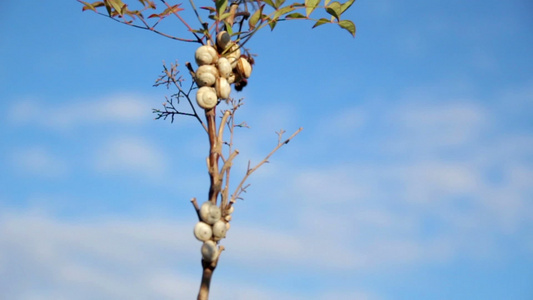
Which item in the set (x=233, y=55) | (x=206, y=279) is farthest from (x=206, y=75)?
(x=206, y=279)

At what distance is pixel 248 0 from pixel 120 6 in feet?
1.20

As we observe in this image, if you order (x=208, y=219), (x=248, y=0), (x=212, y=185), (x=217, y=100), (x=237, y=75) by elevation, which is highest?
(x=248, y=0)

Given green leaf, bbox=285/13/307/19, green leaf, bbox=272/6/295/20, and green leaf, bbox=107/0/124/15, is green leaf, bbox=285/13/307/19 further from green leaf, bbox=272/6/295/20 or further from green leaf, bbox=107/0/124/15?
green leaf, bbox=107/0/124/15

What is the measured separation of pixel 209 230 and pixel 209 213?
1.7 inches

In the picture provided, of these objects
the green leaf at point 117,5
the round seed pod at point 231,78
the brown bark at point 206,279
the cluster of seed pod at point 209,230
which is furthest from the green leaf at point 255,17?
the brown bark at point 206,279

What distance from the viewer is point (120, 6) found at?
61.1 inches

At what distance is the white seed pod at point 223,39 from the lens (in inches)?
61.2

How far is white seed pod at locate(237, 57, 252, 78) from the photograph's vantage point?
5.35 ft

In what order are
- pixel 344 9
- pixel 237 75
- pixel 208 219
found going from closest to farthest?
pixel 208 219
pixel 344 9
pixel 237 75

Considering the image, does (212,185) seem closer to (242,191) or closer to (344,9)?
(242,191)

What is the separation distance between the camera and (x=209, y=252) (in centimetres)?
136

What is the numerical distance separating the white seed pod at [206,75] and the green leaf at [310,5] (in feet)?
0.97

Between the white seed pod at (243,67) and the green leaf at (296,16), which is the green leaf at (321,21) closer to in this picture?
the green leaf at (296,16)

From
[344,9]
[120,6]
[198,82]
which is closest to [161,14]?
[120,6]
